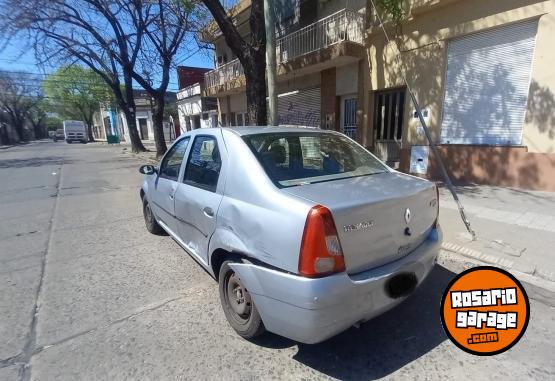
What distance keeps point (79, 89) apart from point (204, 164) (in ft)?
170

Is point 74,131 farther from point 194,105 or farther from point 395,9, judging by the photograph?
point 395,9

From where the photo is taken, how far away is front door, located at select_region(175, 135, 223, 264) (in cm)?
262

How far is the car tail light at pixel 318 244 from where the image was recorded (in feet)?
5.83

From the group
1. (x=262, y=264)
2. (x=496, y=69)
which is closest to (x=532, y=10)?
(x=496, y=69)

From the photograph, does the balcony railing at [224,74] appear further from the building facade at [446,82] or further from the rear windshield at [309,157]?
the rear windshield at [309,157]

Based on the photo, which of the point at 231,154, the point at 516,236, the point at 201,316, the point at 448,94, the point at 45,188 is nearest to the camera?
the point at 231,154

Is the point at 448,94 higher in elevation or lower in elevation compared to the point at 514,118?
higher

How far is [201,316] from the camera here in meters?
2.71

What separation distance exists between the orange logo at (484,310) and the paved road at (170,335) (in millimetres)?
160

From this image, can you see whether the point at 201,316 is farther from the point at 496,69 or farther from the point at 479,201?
the point at 496,69

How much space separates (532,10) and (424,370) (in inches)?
293

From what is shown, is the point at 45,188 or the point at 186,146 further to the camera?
the point at 45,188

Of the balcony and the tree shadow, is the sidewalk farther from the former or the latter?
the balcony

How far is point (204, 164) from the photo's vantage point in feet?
9.77
